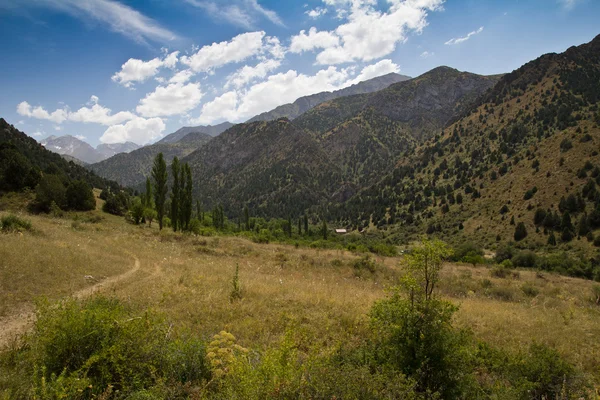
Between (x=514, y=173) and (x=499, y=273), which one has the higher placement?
(x=514, y=173)

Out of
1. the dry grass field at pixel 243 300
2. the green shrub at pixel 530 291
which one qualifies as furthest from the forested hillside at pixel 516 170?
the dry grass field at pixel 243 300

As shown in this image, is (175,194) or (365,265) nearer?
(365,265)

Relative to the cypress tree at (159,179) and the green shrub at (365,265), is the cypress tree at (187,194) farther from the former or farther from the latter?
the green shrub at (365,265)

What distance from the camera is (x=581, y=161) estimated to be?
209 feet

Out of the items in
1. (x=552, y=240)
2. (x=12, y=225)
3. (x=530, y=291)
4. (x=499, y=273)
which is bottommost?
(x=552, y=240)

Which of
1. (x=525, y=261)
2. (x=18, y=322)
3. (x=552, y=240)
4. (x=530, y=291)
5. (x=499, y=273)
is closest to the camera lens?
(x=18, y=322)

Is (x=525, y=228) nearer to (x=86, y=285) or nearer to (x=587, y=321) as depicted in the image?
(x=587, y=321)

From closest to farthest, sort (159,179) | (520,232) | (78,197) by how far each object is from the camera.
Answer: (159,179)
(78,197)
(520,232)

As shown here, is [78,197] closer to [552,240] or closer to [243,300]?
[243,300]

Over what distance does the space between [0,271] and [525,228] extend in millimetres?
74415

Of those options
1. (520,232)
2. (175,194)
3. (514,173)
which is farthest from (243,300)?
(514,173)

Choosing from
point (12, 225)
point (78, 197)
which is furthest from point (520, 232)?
point (78, 197)

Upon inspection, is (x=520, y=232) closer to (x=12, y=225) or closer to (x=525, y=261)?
(x=525, y=261)

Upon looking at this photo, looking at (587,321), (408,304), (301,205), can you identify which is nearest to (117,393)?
(408,304)
